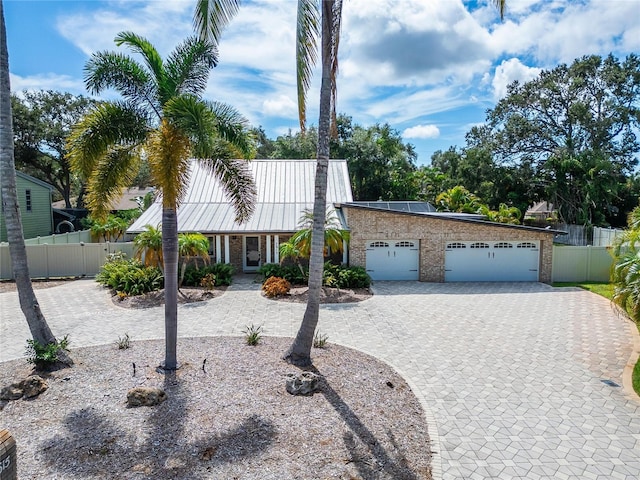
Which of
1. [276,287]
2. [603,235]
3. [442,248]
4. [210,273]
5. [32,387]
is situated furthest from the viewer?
[603,235]

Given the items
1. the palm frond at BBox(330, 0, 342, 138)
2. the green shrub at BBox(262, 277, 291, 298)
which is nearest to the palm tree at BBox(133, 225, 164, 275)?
the green shrub at BBox(262, 277, 291, 298)

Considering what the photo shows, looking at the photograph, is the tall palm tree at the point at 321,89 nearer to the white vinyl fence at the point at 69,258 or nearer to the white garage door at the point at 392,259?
the white garage door at the point at 392,259

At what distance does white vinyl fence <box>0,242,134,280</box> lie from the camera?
1948 cm

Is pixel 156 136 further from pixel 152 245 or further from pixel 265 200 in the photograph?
pixel 265 200

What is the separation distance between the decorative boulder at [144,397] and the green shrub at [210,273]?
10.5m

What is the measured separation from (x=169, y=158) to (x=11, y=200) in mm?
3226

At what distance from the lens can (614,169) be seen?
104 feet

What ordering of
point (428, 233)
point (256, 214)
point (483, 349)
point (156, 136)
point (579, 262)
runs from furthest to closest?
point (256, 214) < point (579, 262) < point (428, 233) < point (483, 349) < point (156, 136)

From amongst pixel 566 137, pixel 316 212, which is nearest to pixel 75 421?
pixel 316 212

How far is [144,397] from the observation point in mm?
6965

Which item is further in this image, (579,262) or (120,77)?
(579,262)

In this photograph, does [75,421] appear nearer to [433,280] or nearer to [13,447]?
[13,447]

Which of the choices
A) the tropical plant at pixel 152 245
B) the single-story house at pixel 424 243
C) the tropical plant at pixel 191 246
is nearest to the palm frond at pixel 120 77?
the tropical plant at pixel 152 245

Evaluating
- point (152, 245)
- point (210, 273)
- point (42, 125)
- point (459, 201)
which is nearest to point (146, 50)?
point (152, 245)
